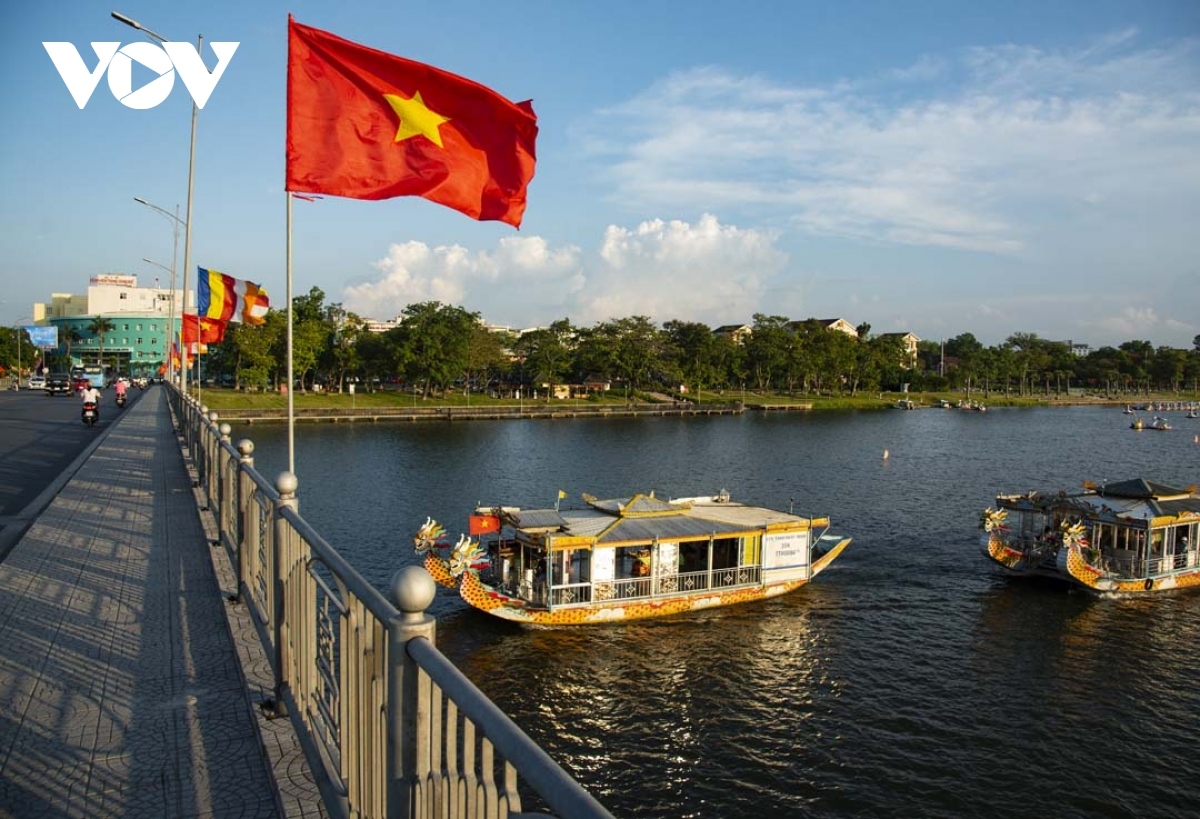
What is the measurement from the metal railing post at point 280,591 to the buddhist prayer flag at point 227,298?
64.8 feet

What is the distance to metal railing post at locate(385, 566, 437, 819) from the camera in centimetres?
→ 309

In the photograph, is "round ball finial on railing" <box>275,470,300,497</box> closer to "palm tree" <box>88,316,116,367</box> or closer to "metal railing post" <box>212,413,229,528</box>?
"metal railing post" <box>212,413,229,528</box>

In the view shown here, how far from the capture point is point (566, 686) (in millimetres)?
20656

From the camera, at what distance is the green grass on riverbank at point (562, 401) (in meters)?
91.6

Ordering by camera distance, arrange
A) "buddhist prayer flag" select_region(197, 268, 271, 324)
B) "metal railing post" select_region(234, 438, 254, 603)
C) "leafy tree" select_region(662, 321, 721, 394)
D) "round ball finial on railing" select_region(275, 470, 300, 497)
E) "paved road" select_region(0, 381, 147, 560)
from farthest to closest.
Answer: "leafy tree" select_region(662, 321, 721, 394) → "buddhist prayer flag" select_region(197, 268, 271, 324) → "paved road" select_region(0, 381, 147, 560) → "metal railing post" select_region(234, 438, 254, 603) → "round ball finial on railing" select_region(275, 470, 300, 497)

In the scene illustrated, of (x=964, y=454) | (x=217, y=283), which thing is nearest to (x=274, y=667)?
(x=217, y=283)

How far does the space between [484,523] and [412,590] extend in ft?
77.0

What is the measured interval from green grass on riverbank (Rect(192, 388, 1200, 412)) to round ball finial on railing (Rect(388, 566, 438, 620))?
59.4 m

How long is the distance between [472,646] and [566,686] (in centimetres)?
369

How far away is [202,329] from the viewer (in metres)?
26.8

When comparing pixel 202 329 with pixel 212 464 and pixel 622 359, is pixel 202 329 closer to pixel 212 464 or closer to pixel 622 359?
pixel 212 464

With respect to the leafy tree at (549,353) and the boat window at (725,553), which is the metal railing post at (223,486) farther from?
the leafy tree at (549,353)

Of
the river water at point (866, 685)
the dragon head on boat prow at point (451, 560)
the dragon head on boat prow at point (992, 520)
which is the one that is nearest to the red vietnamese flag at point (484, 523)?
the dragon head on boat prow at point (451, 560)

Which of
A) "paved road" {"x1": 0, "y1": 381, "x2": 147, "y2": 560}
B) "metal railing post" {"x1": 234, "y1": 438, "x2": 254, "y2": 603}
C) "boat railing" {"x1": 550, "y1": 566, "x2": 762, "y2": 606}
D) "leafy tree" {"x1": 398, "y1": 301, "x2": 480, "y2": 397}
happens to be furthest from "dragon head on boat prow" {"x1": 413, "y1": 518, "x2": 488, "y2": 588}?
"leafy tree" {"x1": 398, "y1": 301, "x2": 480, "y2": 397}
